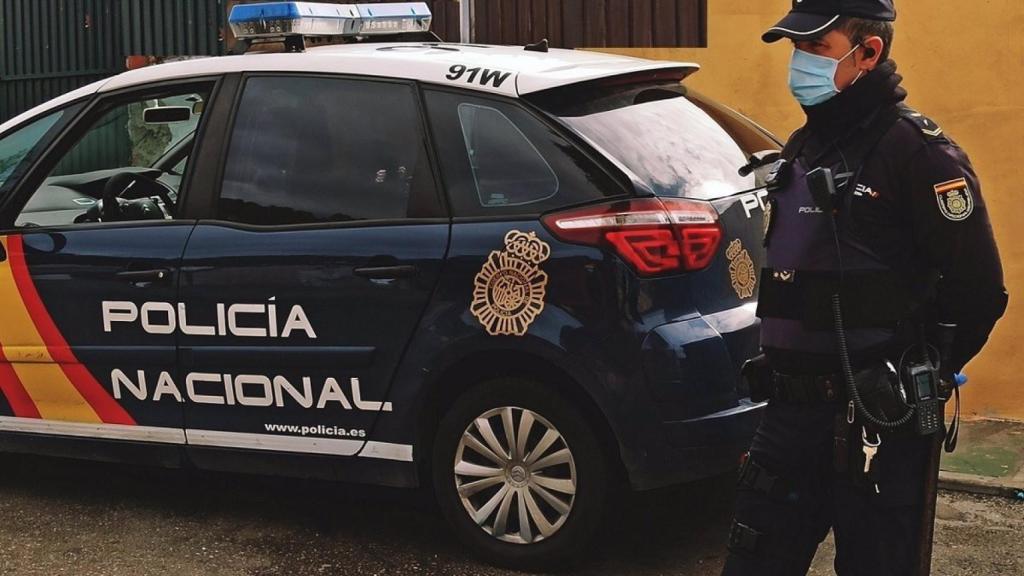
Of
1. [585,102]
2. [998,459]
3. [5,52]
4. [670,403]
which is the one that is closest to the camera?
[670,403]

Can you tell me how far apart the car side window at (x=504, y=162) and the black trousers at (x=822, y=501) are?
135cm

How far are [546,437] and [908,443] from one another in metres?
1.56

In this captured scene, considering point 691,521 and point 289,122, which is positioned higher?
point 289,122

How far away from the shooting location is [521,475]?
436 cm

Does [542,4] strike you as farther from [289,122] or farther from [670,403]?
[670,403]

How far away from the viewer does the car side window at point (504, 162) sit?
14.0 feet

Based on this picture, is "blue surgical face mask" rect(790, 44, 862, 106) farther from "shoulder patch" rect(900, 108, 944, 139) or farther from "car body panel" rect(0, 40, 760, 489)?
"car body panel" rect(0, 40, 760, 489)

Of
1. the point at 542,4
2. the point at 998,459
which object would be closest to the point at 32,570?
the point at 998,459

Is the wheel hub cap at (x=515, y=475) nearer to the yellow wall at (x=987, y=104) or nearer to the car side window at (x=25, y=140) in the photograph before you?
the car side window at (x=25, y=140)

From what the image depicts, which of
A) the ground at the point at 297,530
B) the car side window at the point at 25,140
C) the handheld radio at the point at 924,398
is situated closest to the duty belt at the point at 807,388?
the handheld radio at the point at 924,398

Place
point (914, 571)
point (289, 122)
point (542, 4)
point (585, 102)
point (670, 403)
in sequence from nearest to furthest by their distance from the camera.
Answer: point (914, 571) → point (670, 403) → point (585, 102) → point (289, 122) → point (542, 4)

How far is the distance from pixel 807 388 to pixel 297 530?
96.9 inches

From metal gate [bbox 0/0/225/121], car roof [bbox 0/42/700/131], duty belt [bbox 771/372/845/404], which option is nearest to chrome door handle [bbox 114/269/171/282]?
car roof [bbox 0/42/700/131]

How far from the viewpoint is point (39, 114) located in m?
5.22
